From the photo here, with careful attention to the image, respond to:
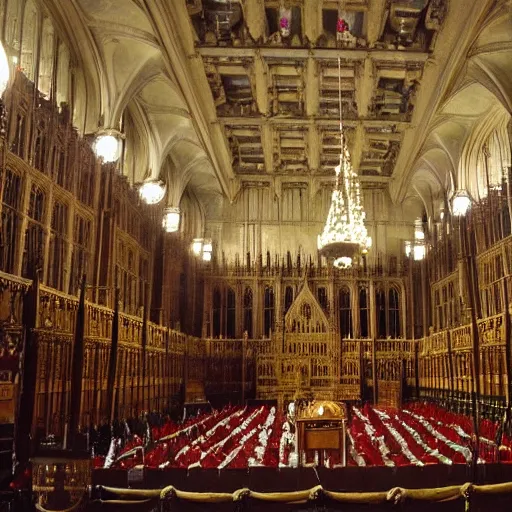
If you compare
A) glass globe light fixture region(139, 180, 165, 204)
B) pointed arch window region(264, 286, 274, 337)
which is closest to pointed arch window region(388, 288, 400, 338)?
pointed arch window region(264, 286, 274, 337)

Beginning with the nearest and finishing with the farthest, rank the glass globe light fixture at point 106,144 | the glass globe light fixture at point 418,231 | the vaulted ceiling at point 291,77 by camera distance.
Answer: the vaulted ceiling at point 291,77, the glass globe light fixture at point 106,144, the glass globe light fixture at point 418,231

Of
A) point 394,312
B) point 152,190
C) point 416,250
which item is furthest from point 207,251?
point 416,250

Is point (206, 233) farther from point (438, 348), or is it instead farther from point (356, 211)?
point (356, 211)

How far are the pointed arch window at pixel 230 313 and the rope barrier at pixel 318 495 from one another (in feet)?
62.3

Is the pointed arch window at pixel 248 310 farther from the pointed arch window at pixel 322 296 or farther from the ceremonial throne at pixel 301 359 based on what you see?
the pointed arch window at pixel 322 296

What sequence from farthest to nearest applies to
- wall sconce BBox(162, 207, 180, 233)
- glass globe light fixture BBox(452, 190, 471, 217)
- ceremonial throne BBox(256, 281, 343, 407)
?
ceremonial throne BBox(256, 281, 343, 407)
wall sconce BBox(162, 207, 180, 233)
glass globe light fixture BBox(452, 190, 471, 217)

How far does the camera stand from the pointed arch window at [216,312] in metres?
25.4

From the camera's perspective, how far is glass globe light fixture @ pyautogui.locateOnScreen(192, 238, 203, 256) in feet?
83.3

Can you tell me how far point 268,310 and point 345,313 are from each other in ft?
11.0

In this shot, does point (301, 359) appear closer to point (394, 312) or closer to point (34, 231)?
point (394, 312)

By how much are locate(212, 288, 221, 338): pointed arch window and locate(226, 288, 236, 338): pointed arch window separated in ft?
1.30

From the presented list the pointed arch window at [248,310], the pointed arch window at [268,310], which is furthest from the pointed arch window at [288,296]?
the pointed arch window at [248,310]

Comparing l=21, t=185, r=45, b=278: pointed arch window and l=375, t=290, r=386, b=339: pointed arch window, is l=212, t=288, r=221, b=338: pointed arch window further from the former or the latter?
l=21, t=185, r=45, b=278: pointed arch window

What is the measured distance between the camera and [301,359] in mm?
23828
